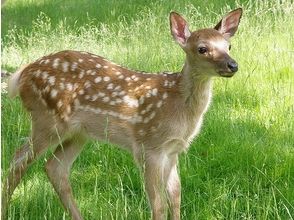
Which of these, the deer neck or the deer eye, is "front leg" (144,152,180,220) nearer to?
the deer neck

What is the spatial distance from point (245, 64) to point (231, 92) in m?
0.67

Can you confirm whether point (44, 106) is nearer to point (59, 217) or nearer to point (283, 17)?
point (59, 217)

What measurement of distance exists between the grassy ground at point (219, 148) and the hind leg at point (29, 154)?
0.09 metres

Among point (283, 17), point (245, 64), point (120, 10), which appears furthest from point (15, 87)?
point (120, 10)

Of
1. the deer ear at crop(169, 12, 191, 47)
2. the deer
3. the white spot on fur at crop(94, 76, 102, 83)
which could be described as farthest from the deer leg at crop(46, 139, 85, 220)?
the deer ear at crop(169, 12, 191, 47)

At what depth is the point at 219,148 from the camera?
4.93m

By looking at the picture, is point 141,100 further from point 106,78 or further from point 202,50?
point 202,50

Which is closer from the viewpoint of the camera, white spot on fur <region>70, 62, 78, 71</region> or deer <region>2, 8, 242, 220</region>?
deer <region>2, 8, 242, 220</region>

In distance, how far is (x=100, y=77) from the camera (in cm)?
446

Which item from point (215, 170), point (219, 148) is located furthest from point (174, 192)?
point (219, 148)

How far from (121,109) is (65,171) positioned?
585mm

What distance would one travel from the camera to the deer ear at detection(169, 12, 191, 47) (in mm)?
4219

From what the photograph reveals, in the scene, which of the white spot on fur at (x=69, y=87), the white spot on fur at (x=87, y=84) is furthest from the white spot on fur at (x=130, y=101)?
the white spot on fur at (x=69, y=87)

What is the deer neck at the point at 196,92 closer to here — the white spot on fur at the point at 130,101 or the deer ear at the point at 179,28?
the deer ear at the point at 179,28
